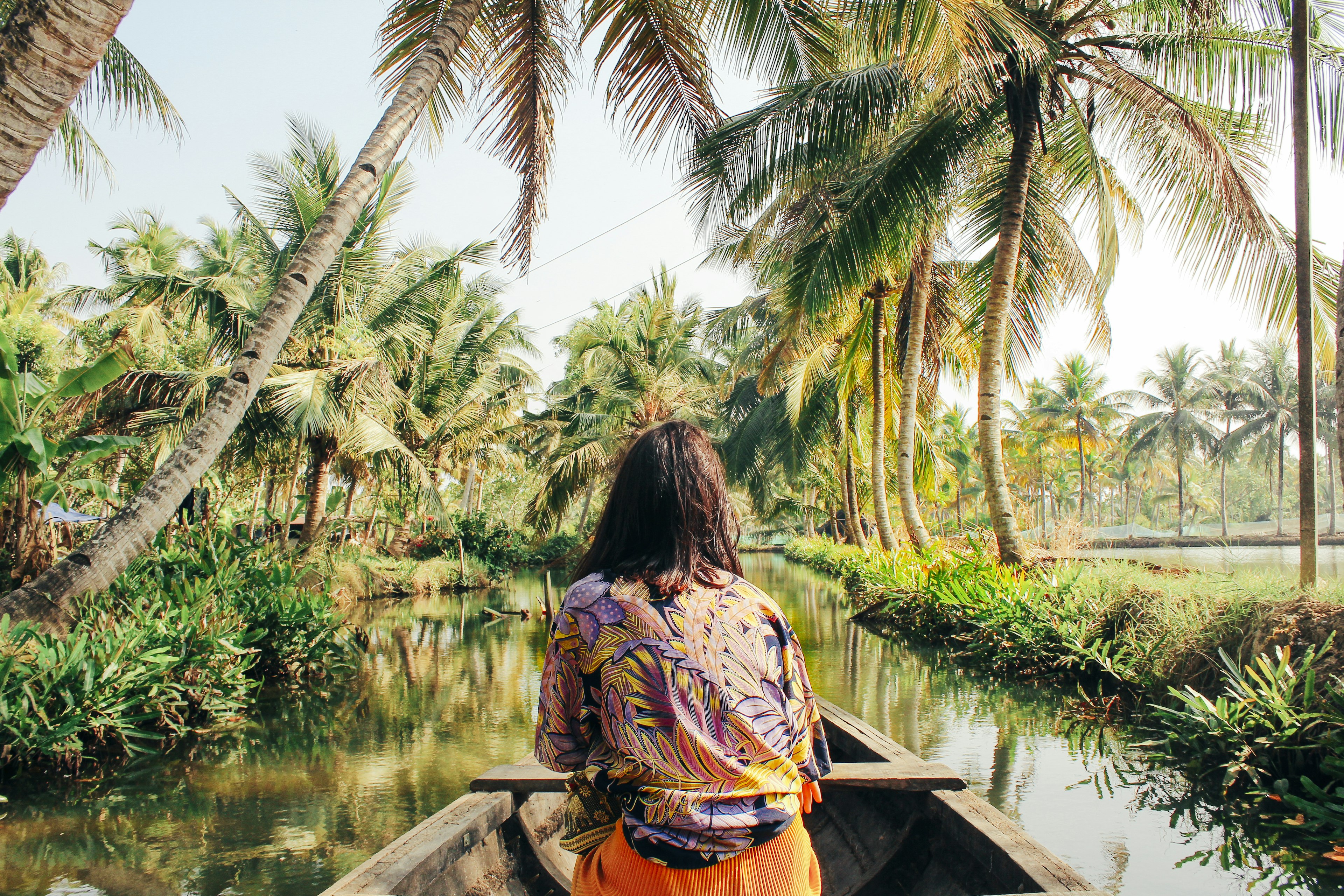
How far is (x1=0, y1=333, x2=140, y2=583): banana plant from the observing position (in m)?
5.40

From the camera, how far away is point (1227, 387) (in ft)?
107

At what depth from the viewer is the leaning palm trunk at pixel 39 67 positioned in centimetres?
326

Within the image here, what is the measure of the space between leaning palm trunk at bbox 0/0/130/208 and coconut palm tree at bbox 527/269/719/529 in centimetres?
1561

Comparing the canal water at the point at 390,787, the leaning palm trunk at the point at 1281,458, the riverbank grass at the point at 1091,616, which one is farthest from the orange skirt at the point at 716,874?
the leaning palm trunk at the point at 1281,458

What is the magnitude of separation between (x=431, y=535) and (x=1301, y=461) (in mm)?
20353

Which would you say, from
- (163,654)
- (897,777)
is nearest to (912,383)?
(897,777)

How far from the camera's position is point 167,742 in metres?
5.90

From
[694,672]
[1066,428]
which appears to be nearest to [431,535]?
[694,672]

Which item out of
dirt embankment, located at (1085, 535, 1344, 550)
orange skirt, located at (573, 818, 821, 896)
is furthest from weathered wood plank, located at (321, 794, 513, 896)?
dirt embankment, located at (1085, 535, 1344, 550)

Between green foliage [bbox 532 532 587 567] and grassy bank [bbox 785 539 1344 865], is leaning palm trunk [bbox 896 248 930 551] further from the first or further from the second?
green foliage [bbox 532 532 587 567]

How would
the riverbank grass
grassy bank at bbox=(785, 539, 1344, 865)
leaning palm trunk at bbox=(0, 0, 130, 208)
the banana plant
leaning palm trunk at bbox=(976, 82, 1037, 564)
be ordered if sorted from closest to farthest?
leaning palm trunk at bbox=(0, 0, 130, 208)
grassy bank at bbox=(785, 539, 1344, 865)
the riverbank grass
the banana plant
leaning palm trunk at bbox=(976, 82, 1037, 564)

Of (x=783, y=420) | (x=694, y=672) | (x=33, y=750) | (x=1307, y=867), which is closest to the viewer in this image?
(x=694, y=672)

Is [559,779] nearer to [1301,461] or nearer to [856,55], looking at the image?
[1301,461]

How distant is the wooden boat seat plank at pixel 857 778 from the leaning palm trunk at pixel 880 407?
10.2 m
